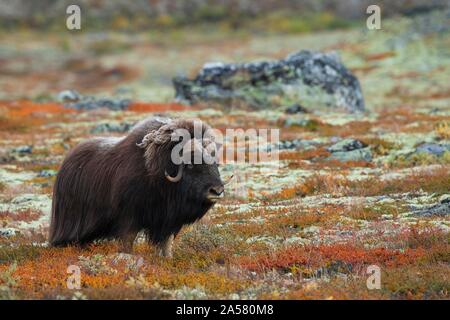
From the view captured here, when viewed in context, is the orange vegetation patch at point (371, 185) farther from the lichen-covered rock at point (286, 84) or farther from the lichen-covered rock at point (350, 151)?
the lichen-covered rock at point (286, 84)

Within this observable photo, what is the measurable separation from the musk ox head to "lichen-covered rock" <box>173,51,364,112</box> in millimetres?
25843

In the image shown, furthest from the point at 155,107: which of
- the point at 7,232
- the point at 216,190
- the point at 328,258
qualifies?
the point at 328,258

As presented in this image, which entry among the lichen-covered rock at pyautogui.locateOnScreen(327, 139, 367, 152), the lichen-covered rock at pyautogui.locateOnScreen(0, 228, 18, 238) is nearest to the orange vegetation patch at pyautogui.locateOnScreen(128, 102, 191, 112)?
the lichen-covered rock at pyautogui.locateOnScreen(327, 139, 367, 152)

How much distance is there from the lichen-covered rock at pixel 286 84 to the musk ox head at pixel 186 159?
2584 centimetres

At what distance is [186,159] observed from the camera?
10.2 metres

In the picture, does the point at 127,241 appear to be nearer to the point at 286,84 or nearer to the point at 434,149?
the point at 434,149

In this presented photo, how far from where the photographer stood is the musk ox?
10.3 metres

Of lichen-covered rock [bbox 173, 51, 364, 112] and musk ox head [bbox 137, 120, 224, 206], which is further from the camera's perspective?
lichen-covered rock [bbox 173, 51, 364, 112]

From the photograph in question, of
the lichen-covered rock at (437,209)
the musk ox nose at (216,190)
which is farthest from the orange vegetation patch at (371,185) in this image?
the musk ox nose at (216,190)

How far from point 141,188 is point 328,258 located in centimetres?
316

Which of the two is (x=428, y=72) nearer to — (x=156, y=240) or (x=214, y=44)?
(x=214, y=44)

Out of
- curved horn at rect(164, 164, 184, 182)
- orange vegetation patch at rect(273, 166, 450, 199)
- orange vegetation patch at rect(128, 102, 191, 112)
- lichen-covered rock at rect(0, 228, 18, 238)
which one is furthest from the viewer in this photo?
orange vegetation patch at rect(128, 102, 191, 112)

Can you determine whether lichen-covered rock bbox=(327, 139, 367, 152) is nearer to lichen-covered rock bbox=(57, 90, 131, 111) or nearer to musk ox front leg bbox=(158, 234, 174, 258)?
musk ox front leg bbox=(158, 234, 174, 258)

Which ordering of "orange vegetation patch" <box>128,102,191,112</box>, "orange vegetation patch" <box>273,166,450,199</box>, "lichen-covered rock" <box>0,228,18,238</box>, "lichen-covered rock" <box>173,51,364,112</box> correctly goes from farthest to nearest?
1. "orange vegetation patch" <box>128,102,191,112</box>
2. "lichen-covered rock" <box>173,51,364,112</box>
3. "orange vegetation patch" <box>273,166,450,199</box>
4. "lichen-covered rock" <box>0,228,18,238</box>
